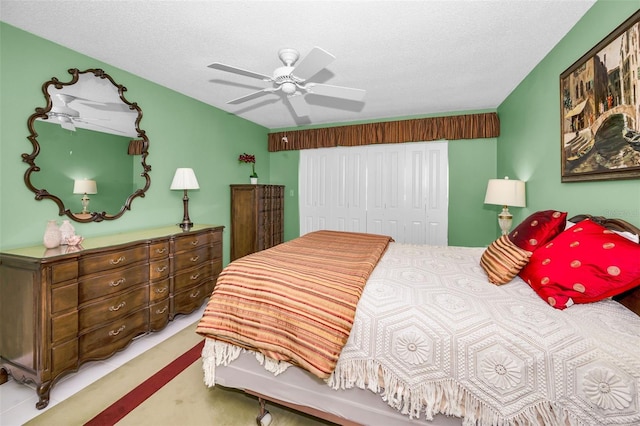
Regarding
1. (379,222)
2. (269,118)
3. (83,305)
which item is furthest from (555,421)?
(269,118)

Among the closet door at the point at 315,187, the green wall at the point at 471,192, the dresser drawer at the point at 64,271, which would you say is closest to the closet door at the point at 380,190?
the closet door at the point at 315,187

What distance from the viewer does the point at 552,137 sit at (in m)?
2.46

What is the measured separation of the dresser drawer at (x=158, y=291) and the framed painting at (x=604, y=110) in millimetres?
3708

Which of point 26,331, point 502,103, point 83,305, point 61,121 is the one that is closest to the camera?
point 26,331

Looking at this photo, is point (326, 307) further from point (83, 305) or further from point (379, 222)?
point (379, 222)

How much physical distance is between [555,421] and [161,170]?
154 inches

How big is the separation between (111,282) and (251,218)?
2232mm

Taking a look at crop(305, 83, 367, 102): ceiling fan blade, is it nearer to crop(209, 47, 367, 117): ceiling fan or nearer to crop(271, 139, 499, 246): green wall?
crop(209, 47, 367, 117): ceiling fan

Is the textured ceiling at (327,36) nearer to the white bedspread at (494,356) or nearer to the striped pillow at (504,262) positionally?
the striped pillow at (504,262)

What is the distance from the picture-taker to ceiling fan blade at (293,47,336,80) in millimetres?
1851

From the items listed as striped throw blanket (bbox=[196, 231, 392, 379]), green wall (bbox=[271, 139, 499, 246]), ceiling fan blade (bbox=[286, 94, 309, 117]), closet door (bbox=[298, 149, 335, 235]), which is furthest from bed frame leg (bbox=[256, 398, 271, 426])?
green wall (bbox=[271, 139, 499, 246])

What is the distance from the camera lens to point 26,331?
187 cm

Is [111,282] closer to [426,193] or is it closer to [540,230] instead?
[540,230]

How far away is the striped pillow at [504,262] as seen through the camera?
166cm
